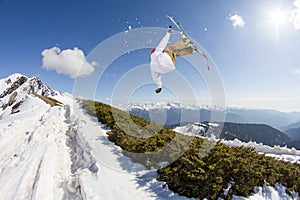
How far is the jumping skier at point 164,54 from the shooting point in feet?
17.8

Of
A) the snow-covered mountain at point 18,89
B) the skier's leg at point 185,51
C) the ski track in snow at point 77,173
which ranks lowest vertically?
the ski track in snow at point 77,173

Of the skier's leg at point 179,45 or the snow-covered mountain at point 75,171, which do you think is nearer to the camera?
the snow-covered mountain at point 75,171

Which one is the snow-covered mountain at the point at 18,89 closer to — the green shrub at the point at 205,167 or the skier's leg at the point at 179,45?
the green shrub at the point at 205,167

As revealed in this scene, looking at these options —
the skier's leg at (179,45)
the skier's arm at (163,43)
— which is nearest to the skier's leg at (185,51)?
the skier's leg at (179,45)

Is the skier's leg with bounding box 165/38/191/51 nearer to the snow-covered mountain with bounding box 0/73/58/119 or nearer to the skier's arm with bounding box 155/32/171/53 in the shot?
the skier's arm with bounding box 155/32/171/53

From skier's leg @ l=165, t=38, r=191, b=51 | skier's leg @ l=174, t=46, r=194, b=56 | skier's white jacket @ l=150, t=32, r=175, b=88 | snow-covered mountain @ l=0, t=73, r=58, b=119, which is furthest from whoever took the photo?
snow-covered mountain @ l=0, t=73, r=58, b=119

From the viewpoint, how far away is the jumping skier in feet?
17.8

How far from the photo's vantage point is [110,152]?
8.48m

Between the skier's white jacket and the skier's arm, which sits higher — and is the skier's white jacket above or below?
below

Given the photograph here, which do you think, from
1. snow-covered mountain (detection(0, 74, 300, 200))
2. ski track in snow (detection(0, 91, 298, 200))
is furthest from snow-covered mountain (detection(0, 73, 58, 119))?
ski track in snow (detection(0, 91, 298, 200))

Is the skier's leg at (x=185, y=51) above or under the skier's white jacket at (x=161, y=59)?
above

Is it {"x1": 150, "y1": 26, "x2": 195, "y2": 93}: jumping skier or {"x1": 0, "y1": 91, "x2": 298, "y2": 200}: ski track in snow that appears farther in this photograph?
{"x1": 0, "y1": 91, "x2": 298, "y2": 200}: ski track in snow

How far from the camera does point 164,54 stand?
544 cm

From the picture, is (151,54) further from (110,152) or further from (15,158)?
(15,158)
